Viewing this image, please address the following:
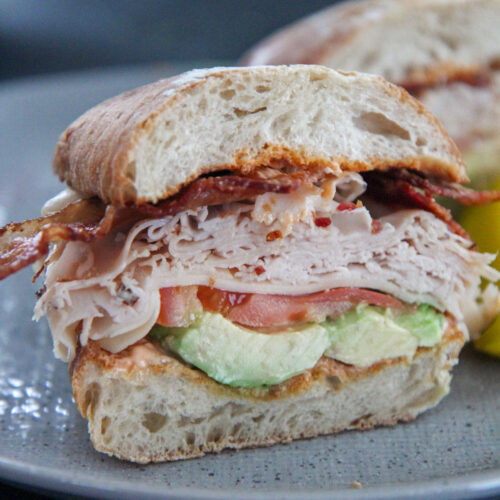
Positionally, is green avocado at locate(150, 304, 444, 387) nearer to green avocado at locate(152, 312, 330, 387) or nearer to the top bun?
green avocado at locate(152, 312, 330, 387)

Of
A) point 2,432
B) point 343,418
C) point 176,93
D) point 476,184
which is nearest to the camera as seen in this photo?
point 176,93

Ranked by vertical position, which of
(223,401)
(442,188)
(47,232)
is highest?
(47,232)

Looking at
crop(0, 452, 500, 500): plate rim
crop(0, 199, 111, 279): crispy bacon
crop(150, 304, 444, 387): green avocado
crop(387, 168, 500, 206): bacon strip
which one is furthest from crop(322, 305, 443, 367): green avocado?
crop(0, 199, 111, 279): crispy bacon

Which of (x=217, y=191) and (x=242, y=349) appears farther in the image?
(x=242, y=349)

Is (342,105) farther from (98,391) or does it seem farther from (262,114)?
Result: (98,391)

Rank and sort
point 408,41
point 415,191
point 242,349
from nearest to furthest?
1. point 242,349
2. point 415,191
3. point 408,41

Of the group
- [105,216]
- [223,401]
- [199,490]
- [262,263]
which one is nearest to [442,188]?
[262,263]

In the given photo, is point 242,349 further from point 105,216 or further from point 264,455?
point 105,216

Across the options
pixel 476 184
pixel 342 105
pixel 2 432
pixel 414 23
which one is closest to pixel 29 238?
pixel 2 432
